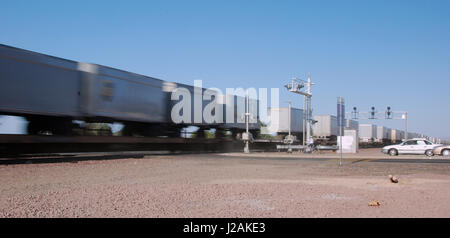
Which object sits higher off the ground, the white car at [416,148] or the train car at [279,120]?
the train car at [279,120]

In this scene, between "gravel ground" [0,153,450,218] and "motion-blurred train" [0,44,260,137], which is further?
"motion-blurred train" [0,44,260,137]

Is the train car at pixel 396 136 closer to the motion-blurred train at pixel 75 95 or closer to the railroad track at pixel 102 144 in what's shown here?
the railroad track at pixel 102 144

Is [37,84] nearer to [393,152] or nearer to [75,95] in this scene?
[75,95]

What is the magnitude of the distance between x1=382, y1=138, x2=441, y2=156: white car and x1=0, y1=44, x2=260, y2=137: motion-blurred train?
53.8 ft

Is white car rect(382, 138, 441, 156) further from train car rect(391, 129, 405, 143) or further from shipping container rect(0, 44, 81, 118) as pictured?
train car rect(391, 129, 405, 143)


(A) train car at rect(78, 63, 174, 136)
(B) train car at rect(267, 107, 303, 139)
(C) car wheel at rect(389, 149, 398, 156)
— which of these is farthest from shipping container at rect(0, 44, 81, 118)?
(C) car wheel at rect(389, 149, 398, 156)

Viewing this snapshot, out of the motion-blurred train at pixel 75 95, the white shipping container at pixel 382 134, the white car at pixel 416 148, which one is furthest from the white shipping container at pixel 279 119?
the white shipping container at pixel 382 134

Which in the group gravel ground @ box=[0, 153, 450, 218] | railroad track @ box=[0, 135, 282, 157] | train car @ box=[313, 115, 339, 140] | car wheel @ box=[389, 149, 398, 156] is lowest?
car wheel @ box=[389, 149, 398, 156]

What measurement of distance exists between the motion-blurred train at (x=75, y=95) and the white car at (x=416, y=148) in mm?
16411

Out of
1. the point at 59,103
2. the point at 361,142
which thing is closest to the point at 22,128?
the point at 59,103

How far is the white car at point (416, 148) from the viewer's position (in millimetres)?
28328

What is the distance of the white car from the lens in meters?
28.3

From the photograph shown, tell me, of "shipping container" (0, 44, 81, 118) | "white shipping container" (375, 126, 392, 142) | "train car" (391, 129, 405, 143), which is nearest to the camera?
"shipping container" (0, 44, 81, 118)

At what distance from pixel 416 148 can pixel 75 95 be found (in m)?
23.1
